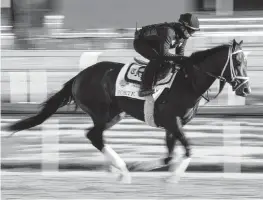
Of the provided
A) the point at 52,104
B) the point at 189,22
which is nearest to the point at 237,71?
the point at 189,22

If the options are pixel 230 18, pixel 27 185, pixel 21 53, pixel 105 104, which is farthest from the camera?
pixel 230 18

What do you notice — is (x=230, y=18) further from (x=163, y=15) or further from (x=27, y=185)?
(x=27, y=185)

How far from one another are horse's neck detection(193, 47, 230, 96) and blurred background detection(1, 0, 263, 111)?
1992 centimetres

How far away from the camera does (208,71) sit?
7.64 m

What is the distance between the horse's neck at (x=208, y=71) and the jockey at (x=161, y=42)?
0.18m

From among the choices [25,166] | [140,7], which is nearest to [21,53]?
[140,7]

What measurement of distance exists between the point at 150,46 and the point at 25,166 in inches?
79.5

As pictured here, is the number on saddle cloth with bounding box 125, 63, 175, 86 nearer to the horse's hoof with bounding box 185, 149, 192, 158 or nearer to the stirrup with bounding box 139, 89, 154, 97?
the stirrup with bounding box 139, 89, 154, 97

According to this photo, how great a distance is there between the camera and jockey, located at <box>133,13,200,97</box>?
7.50 m

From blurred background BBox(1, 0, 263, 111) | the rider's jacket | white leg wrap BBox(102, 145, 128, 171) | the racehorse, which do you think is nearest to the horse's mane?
the racehorse

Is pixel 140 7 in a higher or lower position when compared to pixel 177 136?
lower

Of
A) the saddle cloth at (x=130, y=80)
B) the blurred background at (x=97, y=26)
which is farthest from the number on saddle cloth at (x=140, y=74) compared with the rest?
the blurred background at (x=97, y=26)

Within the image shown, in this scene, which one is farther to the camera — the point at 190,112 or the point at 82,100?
the point at 82,100

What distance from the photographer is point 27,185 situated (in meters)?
7.68
